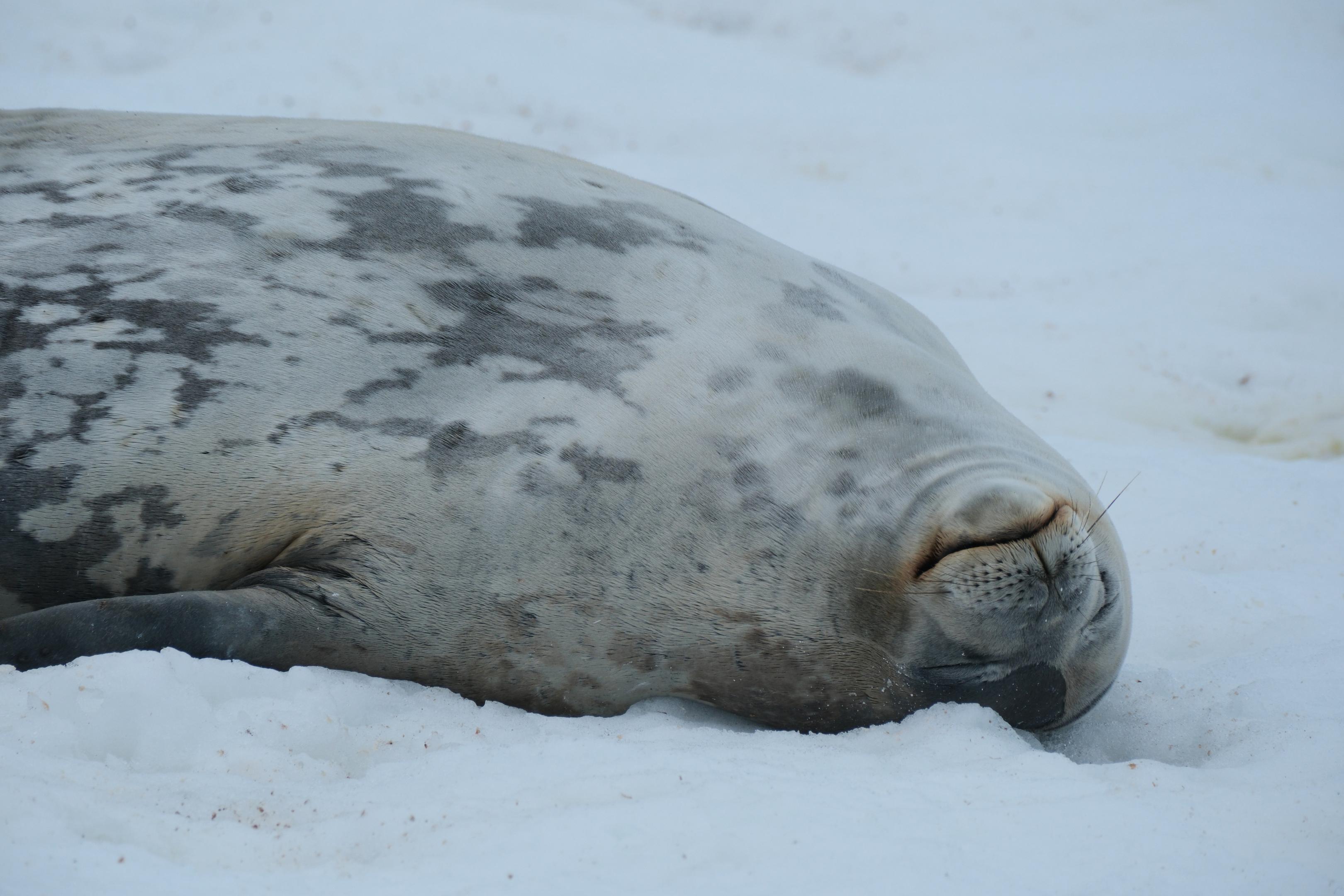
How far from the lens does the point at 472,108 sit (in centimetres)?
636

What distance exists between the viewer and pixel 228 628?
174 cm

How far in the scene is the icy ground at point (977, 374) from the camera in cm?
135

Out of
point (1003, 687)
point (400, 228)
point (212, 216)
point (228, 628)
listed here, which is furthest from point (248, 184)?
point (1003, 687)

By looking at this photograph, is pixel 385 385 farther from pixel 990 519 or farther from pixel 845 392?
pixel 990 519

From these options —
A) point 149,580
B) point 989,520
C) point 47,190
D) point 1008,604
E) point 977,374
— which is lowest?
point 977,374

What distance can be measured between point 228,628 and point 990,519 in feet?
3.88

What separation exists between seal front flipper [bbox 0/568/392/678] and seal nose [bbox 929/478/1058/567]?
2.94 ft

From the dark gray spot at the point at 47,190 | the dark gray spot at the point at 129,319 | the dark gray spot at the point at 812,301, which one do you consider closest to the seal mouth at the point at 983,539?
the dark gray spot at the point at 812,301

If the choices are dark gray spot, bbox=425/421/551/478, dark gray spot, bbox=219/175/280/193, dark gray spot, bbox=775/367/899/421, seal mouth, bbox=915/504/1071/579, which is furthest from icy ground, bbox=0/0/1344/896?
dark gray spot, bbox=219/175/280/193

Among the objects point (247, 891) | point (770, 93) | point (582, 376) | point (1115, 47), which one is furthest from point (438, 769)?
point (1115, 47)

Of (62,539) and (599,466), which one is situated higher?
(599,466)

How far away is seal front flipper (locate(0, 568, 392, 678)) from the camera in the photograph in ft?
5.50

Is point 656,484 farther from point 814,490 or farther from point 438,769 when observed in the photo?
point 438,769

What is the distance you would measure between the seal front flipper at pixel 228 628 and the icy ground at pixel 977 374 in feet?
0.17
